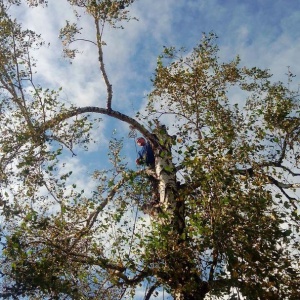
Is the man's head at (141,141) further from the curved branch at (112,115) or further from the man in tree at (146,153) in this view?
the curved branch at (112,115)

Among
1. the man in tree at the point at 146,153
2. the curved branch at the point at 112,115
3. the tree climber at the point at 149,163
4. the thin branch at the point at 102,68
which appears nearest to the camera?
the tree climber at the point at 149,163

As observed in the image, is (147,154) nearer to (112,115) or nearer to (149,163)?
(149,163)

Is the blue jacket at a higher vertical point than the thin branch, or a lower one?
lower

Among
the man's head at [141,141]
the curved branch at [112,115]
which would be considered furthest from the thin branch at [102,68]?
the man's head at [141,141]

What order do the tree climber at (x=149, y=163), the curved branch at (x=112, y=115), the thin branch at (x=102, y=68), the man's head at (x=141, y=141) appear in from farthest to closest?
Result: the man's head at (x=141, y=141) → the thin branch at (x=102, y=68) → the curved branch at (x=112, y=115) → the tree climber at (x=149, y=163)

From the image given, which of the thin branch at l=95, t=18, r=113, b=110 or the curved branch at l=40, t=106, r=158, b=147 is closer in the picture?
the curved branch at l=40, t=106, r=158, b=147

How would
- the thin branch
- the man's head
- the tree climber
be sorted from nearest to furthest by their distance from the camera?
1. the tree climber
2. the thin branch
3. the man's head

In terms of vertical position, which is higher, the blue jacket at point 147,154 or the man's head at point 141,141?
the man's head at point 141,141

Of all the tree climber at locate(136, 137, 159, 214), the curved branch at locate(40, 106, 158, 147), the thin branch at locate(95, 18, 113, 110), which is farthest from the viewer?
the thin branch at locate(95, 18, 113, 110)

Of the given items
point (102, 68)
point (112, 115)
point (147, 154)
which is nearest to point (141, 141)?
point (147, 154)

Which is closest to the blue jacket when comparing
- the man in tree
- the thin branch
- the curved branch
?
the man in tree

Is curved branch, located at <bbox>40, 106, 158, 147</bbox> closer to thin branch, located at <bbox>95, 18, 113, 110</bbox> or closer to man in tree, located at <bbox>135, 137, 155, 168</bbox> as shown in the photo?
thin branch, located at <bbox>95, 18, 113, 110</bbox>

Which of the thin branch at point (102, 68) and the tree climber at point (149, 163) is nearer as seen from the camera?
the tree climber at point (149, 163)

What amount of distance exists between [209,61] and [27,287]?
27.0ft
